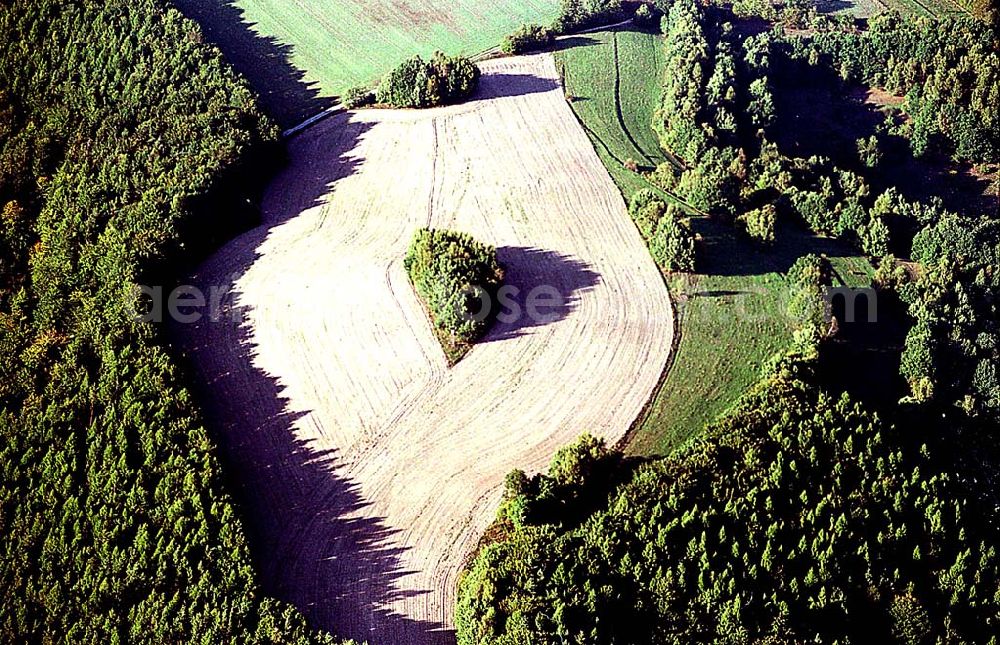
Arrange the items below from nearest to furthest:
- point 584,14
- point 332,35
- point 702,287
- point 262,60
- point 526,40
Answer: point 702,287 < point 262,60 < point 526,40 < point 332,35 < point 584,14

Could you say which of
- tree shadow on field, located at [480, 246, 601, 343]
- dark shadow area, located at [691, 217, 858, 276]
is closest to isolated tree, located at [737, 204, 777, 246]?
dark shadow area, located at [691, 217, 858, 276]

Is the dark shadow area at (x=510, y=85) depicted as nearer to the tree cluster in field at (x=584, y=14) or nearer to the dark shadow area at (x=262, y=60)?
the tree cluster in field at (x=584, y=14)

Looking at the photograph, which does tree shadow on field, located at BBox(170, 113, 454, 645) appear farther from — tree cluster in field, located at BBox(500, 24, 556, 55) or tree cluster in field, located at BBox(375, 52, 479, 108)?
tree cluster in field, located at BBox(500, 24, 556, 55)

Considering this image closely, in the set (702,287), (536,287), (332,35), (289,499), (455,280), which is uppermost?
(332,35)

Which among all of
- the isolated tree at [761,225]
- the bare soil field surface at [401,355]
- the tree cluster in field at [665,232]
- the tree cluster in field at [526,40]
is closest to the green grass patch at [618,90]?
the tree cluster in field at [526,40]

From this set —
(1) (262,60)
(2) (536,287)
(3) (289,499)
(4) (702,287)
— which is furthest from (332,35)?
(3) (289,499)

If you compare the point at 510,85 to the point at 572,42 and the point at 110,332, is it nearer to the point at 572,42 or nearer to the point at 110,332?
the point at 572,42
